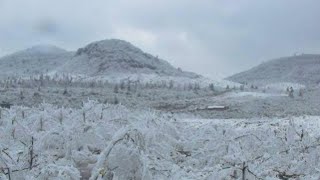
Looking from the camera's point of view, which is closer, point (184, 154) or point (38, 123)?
point (184, 154)

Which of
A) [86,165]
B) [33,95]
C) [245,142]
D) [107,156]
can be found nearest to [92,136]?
[86,165]

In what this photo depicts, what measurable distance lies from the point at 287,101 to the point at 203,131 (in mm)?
78980

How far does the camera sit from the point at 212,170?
770cm

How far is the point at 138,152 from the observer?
24.0ft

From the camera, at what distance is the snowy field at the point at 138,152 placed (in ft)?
23.6

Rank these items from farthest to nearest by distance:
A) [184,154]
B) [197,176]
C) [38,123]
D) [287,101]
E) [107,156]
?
1. [287,101]
2. [38,123]
3. [184,154]
4. [197,176]
5. [107,156]

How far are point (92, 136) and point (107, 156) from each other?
11.6 ft

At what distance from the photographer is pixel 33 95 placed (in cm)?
9150

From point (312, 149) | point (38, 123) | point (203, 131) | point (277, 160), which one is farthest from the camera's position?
point (203, 131)

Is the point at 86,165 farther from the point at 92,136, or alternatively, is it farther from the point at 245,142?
the point at 245,142

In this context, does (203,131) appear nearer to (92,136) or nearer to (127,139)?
(92,136)

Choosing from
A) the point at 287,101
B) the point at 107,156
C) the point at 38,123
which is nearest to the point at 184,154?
the point at 38,123

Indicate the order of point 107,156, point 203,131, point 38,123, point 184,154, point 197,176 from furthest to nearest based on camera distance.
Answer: point 203,131
point 38,123
point 184,154
point 197,176
point 107,156

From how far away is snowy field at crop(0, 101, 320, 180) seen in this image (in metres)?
7.18
